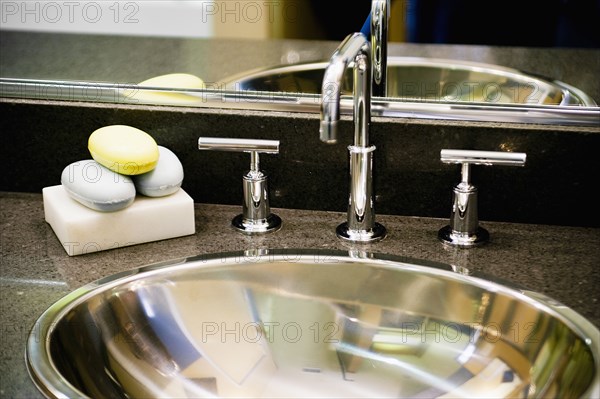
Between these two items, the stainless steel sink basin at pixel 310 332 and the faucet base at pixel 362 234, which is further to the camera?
the faucet base at pixel 362 234

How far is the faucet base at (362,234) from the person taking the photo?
85 cm

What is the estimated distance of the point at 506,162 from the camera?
2.64 ft

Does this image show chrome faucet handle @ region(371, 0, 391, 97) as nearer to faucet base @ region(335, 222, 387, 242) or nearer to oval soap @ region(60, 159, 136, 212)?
faucet base @ region(335, 222, 387, 242)

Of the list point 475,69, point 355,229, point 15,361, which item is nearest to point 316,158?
point 355,229

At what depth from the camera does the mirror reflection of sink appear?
914 millimetres

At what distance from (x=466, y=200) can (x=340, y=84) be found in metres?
0.19

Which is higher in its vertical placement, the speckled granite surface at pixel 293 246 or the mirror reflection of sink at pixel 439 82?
the mirror reflection of sink at pixel 439 82

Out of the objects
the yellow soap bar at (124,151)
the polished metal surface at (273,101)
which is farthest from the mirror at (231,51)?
the yellow soap bar at (124,151)

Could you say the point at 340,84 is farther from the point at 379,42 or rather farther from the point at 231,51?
the point at 231,51

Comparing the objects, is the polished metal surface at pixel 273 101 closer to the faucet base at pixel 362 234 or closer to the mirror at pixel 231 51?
the mirror at pixel 231 51

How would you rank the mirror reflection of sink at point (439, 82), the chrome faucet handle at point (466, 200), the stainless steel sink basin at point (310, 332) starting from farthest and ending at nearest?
the mirror reflection of sink at point (439, 82) < the chrome faucet handle at point (466, 200) < the stainless steel sink basin at point (310, 332)

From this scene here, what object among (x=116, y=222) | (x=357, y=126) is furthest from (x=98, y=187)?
(x=357, y=126)

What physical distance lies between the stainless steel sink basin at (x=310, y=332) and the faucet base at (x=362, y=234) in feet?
0.11

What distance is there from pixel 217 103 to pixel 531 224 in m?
0.36
